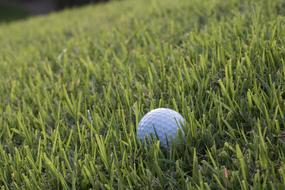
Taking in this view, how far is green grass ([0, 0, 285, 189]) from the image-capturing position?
1736mm

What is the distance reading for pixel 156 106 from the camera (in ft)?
7.38

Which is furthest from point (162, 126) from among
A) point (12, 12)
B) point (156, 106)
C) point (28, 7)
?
point (28, 7)

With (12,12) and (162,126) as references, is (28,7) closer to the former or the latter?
(12,12)

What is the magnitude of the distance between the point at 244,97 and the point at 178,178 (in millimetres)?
613

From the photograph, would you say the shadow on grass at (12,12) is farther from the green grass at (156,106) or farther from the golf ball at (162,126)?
→ the golf ball at (162,126)

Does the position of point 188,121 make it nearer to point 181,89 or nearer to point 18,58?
point 181,89

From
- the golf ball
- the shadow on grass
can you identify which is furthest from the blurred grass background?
the golf ball

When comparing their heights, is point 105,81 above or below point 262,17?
below

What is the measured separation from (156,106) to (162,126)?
0.30 metres

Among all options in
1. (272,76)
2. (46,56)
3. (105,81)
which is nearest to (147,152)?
(272,76)

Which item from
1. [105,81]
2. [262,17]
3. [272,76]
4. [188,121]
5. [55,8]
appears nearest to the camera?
[188,121]

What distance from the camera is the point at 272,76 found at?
2176mm

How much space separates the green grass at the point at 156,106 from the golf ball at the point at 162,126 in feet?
0.16

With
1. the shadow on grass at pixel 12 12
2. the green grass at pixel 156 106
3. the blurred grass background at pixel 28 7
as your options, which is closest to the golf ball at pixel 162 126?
the green grass at pixel 156 106
